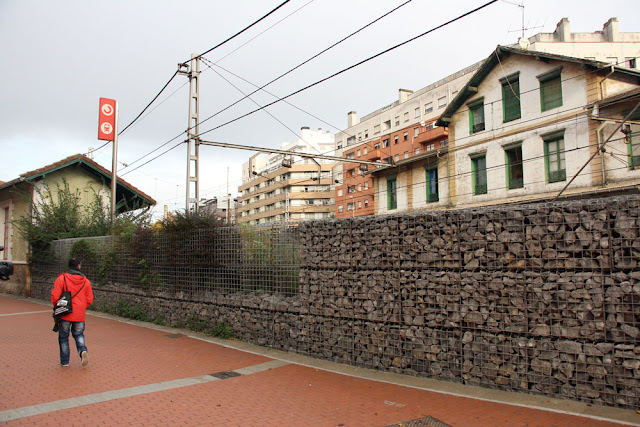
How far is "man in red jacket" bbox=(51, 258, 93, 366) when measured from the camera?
7383 mm

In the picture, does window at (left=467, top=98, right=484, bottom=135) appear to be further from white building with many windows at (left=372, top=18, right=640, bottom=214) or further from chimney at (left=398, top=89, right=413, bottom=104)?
chimney at (left=398, top=89, right=413, bottom=104)

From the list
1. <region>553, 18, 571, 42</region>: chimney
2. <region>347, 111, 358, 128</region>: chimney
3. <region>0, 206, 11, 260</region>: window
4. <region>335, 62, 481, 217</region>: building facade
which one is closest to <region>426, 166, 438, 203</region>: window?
<region>335, 62, 481, 217</region>: building facade

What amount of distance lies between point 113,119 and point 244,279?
15876 millimetres

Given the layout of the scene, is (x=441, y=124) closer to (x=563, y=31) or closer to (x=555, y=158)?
(x=555, y=158)

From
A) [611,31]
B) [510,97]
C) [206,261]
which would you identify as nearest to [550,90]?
[510,97]

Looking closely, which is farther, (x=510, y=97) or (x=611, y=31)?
(x=611, y=31)

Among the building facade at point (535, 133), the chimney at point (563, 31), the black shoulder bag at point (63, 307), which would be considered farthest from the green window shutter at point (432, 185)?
the black shoulder bag at point (63, 307)

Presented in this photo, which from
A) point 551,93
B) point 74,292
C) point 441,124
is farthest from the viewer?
point 441,124

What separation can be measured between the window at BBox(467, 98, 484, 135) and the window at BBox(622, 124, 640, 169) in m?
7.79

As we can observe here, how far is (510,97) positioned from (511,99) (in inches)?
5.4

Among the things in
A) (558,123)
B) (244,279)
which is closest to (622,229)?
(244,279)

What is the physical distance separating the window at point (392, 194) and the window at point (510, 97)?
9.27m

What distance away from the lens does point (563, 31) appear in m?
39.7

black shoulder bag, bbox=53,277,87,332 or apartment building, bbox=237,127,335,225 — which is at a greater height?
apartment building, bbox=237,127,335,225
